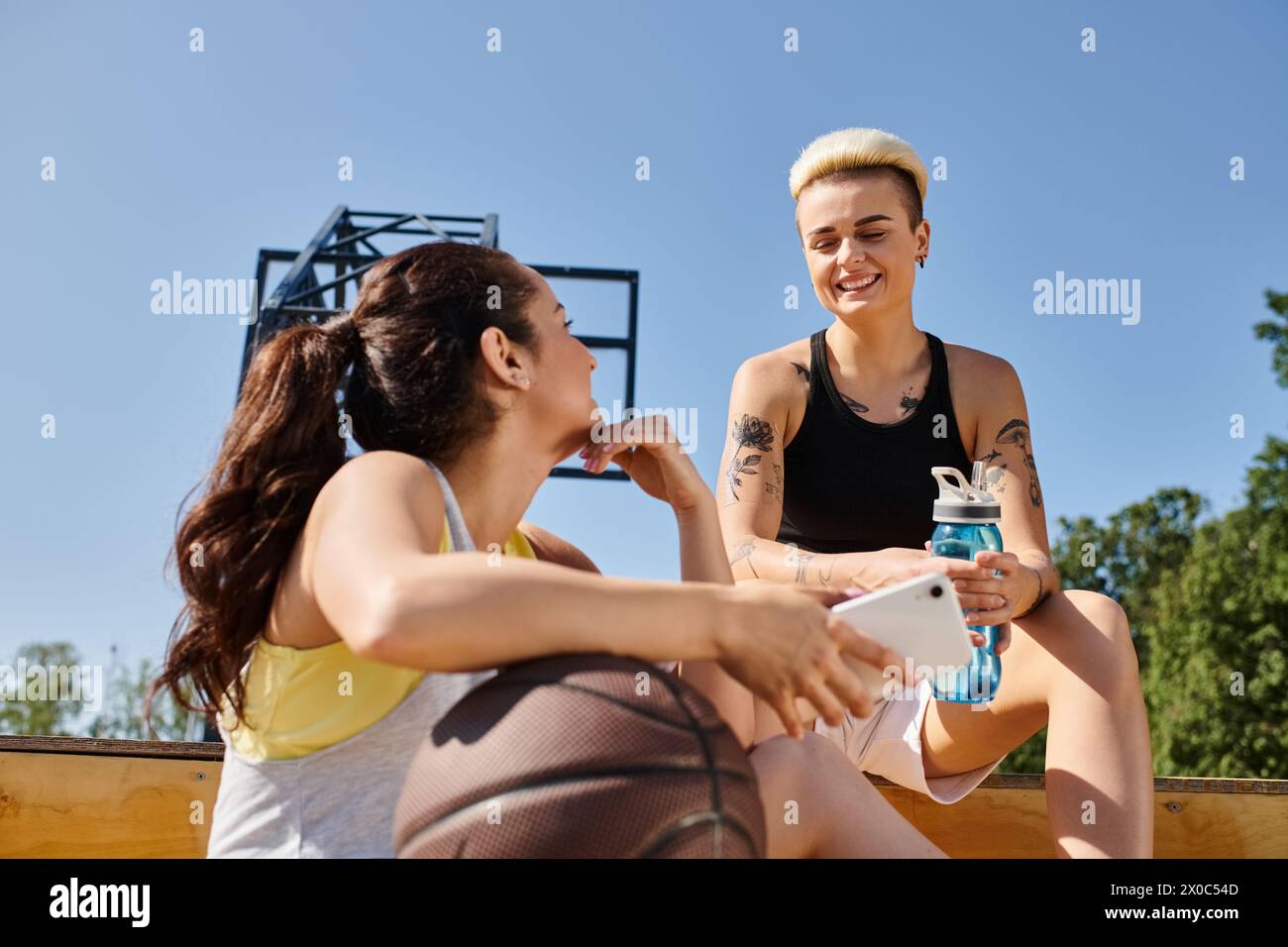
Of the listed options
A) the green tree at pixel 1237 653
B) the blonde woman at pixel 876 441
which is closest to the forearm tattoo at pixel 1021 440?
the blonde woman at pixel 876 441

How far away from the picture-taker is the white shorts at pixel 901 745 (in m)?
3.12

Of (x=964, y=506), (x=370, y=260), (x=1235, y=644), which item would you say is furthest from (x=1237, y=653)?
(x=964, y=506)

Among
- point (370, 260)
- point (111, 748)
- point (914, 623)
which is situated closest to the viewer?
point (914, 623)

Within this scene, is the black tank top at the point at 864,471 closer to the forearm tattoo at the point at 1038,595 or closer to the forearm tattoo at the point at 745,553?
the forearm tattoo at the point at 745,553

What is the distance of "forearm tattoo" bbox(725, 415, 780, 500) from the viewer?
11.3ft

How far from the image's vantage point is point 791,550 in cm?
318

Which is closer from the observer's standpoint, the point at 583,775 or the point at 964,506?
the point at 583,775

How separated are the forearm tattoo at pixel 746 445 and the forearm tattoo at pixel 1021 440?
0.71 metres

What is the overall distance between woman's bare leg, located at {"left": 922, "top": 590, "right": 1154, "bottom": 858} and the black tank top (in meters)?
0.62

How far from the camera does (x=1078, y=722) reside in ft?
8.53

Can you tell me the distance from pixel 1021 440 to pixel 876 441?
17.5 inches

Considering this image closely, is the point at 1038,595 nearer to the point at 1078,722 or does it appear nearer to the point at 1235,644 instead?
the point at 1078,722

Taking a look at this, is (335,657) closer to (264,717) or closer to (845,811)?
(264,717)
